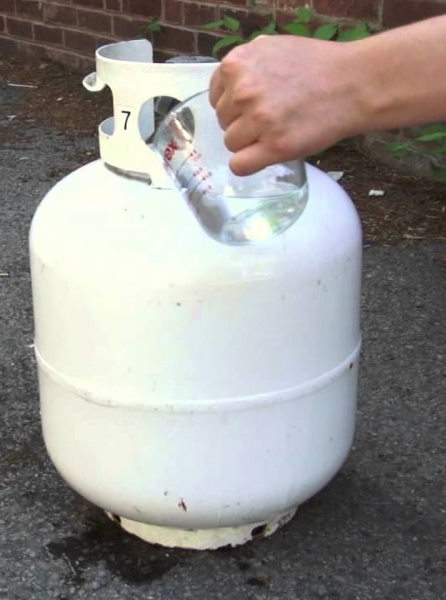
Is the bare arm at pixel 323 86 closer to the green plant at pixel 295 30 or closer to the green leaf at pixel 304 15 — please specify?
the green plant at pixel 295 30

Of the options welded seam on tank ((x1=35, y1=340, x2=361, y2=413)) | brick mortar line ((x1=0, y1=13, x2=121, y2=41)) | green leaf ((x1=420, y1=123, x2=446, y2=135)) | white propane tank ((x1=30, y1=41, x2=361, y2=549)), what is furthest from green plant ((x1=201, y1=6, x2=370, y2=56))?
welded seam on tank ((x1=35, y1=340, x2=361, y2=413))

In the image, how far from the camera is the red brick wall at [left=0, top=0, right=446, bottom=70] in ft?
14.0

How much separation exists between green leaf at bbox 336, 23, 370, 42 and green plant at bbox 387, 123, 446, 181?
472mm

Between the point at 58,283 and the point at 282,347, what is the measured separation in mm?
447

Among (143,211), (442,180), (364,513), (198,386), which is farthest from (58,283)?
(442,180)

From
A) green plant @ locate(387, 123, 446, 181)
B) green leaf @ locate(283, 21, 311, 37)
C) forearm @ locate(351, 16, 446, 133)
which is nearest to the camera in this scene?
forearm @ locate(351, 16, 446, 133)

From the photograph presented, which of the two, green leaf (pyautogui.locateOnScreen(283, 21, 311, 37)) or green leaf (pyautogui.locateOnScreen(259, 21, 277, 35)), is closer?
green leaf (pyautogui.locateOnScreen(283, 21, 311, 37))

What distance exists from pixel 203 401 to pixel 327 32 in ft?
9.33

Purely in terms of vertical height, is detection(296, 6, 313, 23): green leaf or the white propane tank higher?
the white propane tank

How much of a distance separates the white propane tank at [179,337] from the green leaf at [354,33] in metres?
2.29

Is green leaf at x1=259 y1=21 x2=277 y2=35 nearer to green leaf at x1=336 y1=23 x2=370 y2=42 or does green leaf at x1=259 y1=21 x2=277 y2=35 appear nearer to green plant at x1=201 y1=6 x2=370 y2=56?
green plant at x1=201 y1=6 x2=370 y2=56

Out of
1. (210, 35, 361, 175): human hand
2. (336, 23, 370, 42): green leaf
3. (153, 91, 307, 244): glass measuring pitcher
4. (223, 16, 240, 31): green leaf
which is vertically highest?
(210, 35, 361, 175): human hand

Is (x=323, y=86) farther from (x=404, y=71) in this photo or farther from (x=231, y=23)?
(x=231, y=23)

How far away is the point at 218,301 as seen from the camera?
1812 mm
